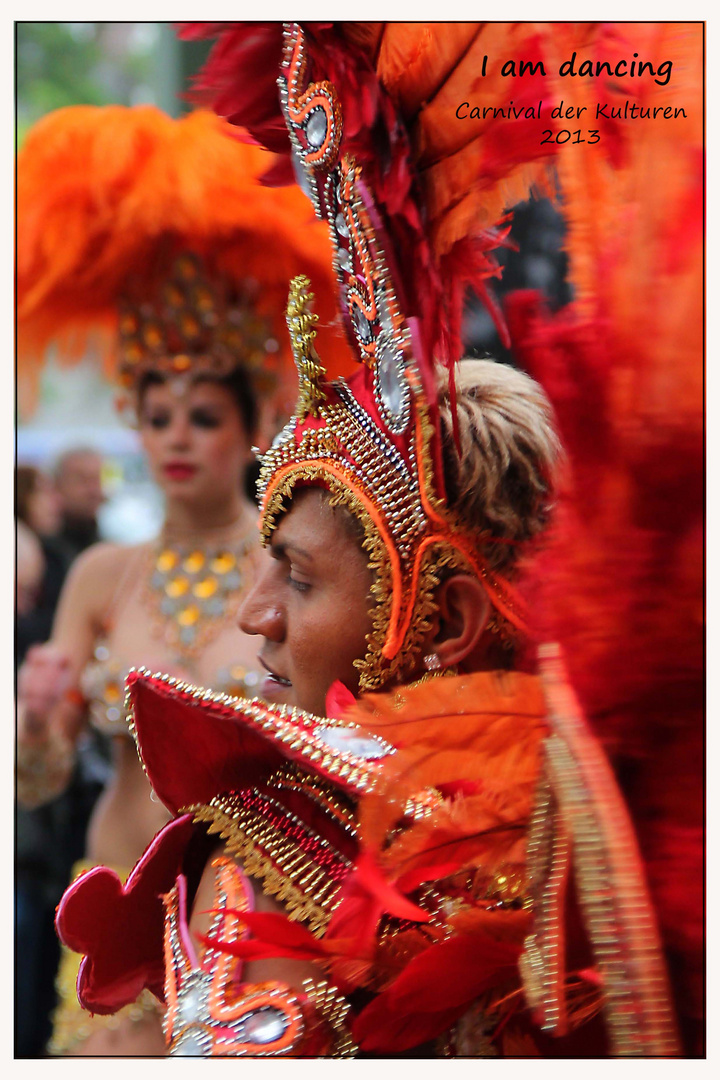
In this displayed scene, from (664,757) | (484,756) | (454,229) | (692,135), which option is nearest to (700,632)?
(664,757)

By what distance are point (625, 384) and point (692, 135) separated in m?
0.19

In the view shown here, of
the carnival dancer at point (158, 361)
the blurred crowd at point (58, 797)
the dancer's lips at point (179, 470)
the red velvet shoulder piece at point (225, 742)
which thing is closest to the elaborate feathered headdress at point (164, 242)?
the carnival dancer at point (158, 361)

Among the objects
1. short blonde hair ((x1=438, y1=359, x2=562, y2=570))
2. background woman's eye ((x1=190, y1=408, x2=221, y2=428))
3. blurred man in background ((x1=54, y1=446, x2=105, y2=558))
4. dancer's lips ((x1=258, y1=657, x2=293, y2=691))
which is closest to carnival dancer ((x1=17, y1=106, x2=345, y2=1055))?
background woman's eye ((x1=190, y1=408, x2=221, y2=428))

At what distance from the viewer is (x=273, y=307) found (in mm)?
2098

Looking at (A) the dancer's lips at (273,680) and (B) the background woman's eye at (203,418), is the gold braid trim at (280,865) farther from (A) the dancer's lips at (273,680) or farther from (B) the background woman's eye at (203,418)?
(B) the background woman's eye at (203,418)

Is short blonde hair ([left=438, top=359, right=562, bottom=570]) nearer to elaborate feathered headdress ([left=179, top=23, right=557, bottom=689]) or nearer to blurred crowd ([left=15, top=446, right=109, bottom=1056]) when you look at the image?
elaborate feathered headdress ([left=179, top=23, right=557, bottom=689])

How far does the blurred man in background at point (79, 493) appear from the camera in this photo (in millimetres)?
2328

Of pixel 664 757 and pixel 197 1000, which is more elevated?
pixel 664 757

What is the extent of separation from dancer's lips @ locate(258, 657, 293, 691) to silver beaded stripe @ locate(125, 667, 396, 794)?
0.22 m

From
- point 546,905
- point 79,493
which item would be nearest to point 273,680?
point 546,905

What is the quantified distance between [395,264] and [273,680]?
0.51m

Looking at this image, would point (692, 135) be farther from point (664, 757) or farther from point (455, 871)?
point (455, 871)

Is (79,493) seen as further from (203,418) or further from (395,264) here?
(395,264)

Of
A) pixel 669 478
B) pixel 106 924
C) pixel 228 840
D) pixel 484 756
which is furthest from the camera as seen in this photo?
pixel 106 924
